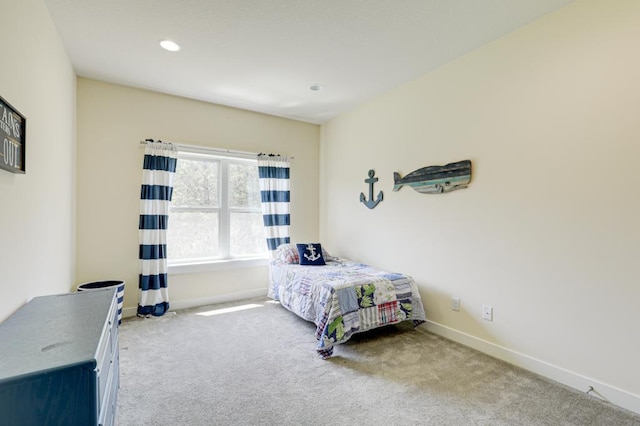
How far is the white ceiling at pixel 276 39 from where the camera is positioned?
2.16 metres

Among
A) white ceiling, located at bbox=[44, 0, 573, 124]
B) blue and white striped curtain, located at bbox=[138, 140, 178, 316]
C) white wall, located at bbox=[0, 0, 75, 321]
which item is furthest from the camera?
blue and white striped curtain, located at bbox=[138, 140, 178, 316]

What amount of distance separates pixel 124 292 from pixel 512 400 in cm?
374

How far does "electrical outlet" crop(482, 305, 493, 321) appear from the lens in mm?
2594

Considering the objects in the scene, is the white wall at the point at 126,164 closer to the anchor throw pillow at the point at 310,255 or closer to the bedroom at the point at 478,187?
the bedroom at the point at 478,187

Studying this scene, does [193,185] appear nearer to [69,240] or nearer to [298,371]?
[69,240]

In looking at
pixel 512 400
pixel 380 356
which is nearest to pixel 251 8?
pixel 380 356

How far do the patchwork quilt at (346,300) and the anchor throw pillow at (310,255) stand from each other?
0.24 metres

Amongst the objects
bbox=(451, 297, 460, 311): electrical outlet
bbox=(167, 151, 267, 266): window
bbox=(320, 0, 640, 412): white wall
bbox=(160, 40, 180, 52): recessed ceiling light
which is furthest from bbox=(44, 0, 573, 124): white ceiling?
bbox=(451, 297, 460, 311): electrical outlet

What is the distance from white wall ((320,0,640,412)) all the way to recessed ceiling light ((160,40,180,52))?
2.31m

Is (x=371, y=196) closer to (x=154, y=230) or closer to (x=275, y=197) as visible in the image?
(x=275, y=197)

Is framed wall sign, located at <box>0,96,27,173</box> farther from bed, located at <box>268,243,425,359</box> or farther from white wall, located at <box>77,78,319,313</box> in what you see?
bed, located at <box>268,243,425,359</box>

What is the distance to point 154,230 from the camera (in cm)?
349

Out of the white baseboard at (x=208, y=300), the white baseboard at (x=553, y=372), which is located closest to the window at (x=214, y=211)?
the white baseboard at (x=208, y=300)

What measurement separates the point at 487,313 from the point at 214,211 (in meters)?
3.29
